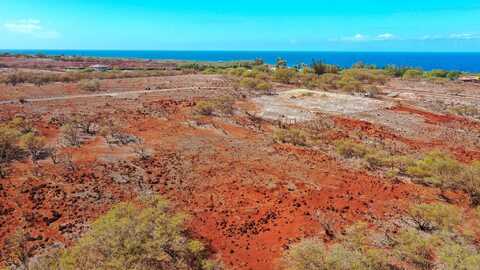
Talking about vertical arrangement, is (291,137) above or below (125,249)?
above

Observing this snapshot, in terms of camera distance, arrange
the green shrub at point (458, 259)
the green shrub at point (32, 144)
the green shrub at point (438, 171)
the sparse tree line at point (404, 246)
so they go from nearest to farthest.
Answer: the green shrub at point (458, 259) → the sparse tree line at point (404, 246) → the green shrub at point (438, 171) → the green shrub at point (32, 144)

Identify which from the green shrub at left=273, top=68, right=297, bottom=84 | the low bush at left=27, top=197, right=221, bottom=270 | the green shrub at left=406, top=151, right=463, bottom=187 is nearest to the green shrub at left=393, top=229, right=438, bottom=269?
the green shrub at left=406, top=151, right=463, bottom=187

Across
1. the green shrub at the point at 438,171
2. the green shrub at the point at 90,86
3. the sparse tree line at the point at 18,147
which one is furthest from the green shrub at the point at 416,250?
the green shrub at the point at 90,86

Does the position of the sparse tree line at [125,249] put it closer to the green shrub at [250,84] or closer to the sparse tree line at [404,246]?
the sparse tree line at [404,246]

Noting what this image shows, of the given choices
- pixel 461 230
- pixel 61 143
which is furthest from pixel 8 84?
pixel 461 230

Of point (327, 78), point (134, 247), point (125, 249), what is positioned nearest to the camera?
point (125, 249)

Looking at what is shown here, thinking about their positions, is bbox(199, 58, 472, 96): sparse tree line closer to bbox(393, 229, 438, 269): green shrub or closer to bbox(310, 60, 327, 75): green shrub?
bbox(310, 60, 327, 75): green shrub

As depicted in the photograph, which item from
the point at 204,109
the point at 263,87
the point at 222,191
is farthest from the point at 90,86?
the point at 222,191

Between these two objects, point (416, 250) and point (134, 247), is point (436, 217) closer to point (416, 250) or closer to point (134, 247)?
Result: point (416, 250)

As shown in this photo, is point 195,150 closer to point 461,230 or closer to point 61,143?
point 61,143
